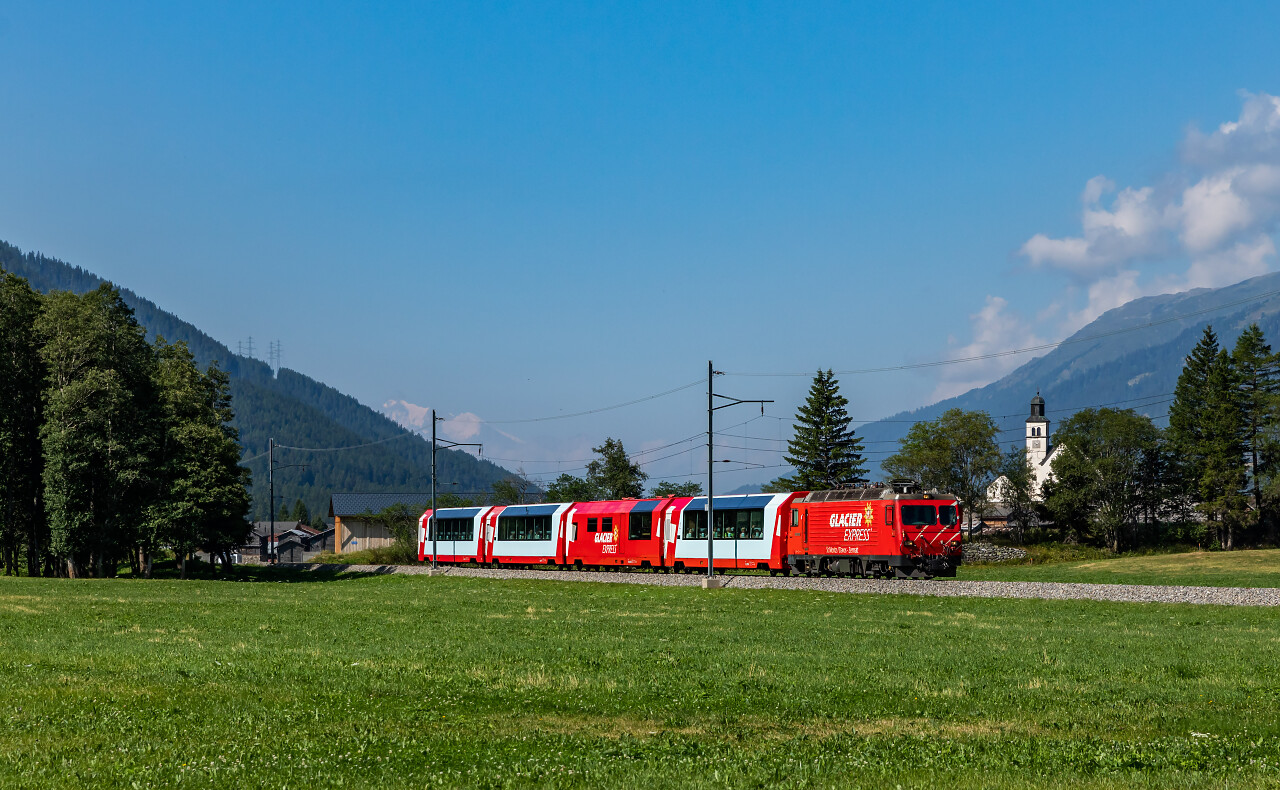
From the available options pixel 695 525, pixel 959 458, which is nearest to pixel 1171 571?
pixel 695 525

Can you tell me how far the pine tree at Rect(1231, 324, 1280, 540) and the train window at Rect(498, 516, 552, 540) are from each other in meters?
68.0

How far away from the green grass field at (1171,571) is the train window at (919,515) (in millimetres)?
12851

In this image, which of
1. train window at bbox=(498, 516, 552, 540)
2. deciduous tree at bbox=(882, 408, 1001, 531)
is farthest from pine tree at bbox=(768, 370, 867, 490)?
train window at bbox=(498, 516, 552, 540)

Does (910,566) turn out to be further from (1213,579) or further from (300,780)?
(300,780)

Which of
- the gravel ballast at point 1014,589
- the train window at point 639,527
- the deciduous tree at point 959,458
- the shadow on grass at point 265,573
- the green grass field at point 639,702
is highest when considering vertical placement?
the deciduous tree at point 959,458

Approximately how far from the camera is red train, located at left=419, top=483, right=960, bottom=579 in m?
47.8

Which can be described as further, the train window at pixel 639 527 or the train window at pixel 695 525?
the train window at pixel 639 527

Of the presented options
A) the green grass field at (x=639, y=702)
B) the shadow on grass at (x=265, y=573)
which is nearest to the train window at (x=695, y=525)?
the shadow on grass at (x=265, y=573)

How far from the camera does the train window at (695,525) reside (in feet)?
187

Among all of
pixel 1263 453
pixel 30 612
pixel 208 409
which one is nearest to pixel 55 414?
pixel 208 409

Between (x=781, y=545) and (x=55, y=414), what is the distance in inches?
1585

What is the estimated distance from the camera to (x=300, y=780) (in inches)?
402

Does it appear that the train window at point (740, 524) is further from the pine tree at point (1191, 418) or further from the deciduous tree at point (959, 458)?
the pine tree at point (1191, 418)

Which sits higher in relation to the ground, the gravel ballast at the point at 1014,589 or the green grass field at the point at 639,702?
the green grass field at the point at 639,702
